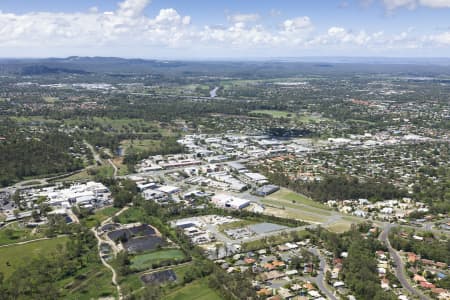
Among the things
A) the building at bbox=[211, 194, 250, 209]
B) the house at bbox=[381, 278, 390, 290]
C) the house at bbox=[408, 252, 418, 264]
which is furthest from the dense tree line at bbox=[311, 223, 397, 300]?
the building at bbox=[211, 194, 250, 209]

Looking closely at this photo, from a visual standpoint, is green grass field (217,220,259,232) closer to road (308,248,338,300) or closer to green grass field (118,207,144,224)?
road (308,248,338,300)

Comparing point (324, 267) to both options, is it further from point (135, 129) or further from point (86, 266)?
point (135, 129)

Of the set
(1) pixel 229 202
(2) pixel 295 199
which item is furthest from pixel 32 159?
(2) pixel 295 199

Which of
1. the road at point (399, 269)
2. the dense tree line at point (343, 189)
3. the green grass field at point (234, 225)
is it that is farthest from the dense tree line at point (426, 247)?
the green grass field at point (234, 225)

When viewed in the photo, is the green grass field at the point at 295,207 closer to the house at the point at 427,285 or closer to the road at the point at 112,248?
the house at the point at 427,285

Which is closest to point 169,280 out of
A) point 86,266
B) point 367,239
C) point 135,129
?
point 86,266

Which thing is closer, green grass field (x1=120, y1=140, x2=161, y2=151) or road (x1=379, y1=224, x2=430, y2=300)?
road (x1=379, y1=224, x2=430, y2=300)

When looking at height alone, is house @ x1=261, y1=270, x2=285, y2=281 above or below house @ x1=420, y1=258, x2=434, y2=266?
below

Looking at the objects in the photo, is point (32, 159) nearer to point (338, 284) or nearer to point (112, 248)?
point (112, 248)
